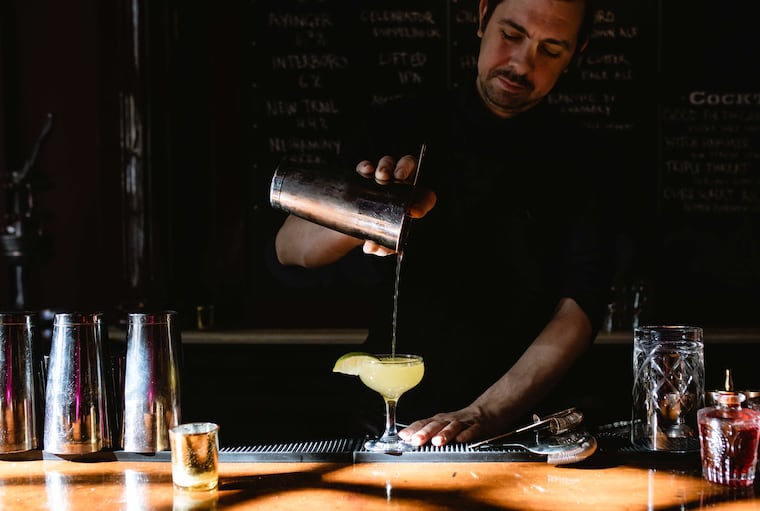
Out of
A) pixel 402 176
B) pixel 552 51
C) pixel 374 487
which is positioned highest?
pixel 552 51

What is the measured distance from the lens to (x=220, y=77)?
3.41 m

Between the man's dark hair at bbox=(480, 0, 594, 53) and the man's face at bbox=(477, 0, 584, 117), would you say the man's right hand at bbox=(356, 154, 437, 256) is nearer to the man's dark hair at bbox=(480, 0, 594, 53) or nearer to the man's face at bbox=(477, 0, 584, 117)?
the man's face at bbox=(477, 0, 584, 117)

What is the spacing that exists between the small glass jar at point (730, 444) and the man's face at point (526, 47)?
1.11m

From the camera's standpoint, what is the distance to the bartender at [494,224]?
207 centimetres

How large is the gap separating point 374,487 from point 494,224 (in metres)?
1.09

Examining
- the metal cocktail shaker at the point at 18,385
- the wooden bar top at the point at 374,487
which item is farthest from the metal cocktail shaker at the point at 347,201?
the metal cocktail shaker at the point at 18,385

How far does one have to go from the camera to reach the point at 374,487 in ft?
4.18

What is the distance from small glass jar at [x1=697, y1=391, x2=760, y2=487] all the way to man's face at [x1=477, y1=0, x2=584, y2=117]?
3.63 ft

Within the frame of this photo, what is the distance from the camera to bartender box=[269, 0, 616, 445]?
6.81 ft

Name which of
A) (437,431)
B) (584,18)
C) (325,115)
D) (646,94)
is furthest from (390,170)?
(646,94)

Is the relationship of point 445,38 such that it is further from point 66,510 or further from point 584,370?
point 66,510

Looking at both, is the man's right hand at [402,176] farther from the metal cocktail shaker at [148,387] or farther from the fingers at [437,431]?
the metal cocktail shaker at [148,387]

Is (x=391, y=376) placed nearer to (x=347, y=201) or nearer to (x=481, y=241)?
(x=347, y=201)

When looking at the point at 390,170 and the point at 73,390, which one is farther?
the point at 390,170
